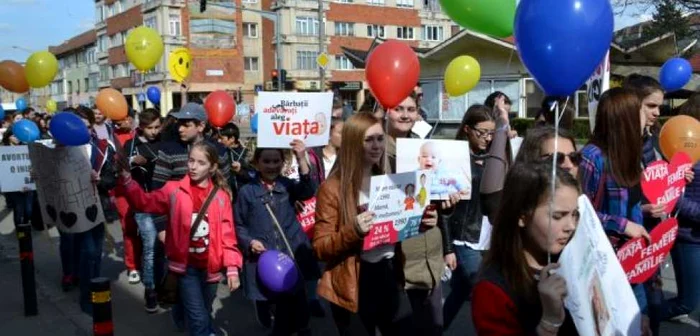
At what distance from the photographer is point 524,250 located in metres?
2.40

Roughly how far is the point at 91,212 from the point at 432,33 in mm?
67621

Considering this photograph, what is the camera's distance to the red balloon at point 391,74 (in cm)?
483

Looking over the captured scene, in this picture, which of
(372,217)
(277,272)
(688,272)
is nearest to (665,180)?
(688,272)

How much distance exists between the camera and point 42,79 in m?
10.3

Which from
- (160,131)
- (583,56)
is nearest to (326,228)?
(583,56)

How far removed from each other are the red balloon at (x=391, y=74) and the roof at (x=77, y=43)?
79.6 meters

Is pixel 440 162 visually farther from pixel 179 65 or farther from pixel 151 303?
pixel 179 65

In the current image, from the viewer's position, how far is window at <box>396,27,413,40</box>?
226ft

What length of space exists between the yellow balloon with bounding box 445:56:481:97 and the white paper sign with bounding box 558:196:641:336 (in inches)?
264

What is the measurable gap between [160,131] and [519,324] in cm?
537

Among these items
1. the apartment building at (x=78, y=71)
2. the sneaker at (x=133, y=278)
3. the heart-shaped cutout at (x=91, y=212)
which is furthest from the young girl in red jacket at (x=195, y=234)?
the apartment building at (x=78, y=71)

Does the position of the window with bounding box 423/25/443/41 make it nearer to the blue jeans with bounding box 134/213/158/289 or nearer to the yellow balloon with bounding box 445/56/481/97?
the yellow balloon with bounding box 445/56/481/97

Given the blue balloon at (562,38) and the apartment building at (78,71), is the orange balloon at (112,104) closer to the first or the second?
the blue balloon at (562,38)

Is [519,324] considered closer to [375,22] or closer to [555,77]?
[555,77]
